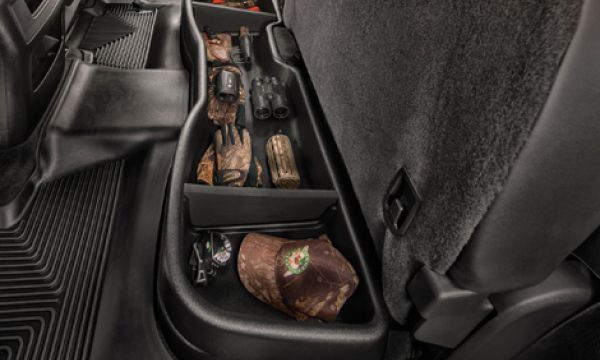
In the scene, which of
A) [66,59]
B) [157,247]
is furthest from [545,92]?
[66,59]

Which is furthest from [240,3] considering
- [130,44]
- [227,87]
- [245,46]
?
[227,87]

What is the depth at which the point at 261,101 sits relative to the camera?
3.84 feet

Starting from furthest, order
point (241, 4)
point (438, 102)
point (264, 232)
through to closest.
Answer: point (241, 4)
point (264, 232)
point (438, 102)

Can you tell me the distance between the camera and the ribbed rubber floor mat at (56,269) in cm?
66

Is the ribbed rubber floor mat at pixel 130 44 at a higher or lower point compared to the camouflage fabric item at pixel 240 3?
lower

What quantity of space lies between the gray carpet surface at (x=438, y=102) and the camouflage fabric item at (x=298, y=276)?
0.10m

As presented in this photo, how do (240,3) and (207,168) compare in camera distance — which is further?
(240,3)

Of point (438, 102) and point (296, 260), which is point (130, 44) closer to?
point (296, 260)

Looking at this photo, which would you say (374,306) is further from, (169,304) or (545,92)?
(545,92)

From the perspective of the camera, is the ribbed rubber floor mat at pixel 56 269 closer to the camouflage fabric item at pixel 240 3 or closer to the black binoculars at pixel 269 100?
the black binoculars at pixel 269 100

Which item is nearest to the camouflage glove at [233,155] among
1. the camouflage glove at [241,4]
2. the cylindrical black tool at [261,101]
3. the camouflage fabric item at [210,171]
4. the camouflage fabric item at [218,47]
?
the camouflage fabric item at [210,171]

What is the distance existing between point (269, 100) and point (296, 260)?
23.2 inches

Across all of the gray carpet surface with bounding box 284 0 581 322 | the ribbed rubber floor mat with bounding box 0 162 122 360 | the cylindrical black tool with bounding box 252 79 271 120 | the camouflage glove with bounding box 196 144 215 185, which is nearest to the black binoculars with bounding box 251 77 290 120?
the cylindrical black tool with bounding box 252 79 271 120

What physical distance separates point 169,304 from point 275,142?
533mm
